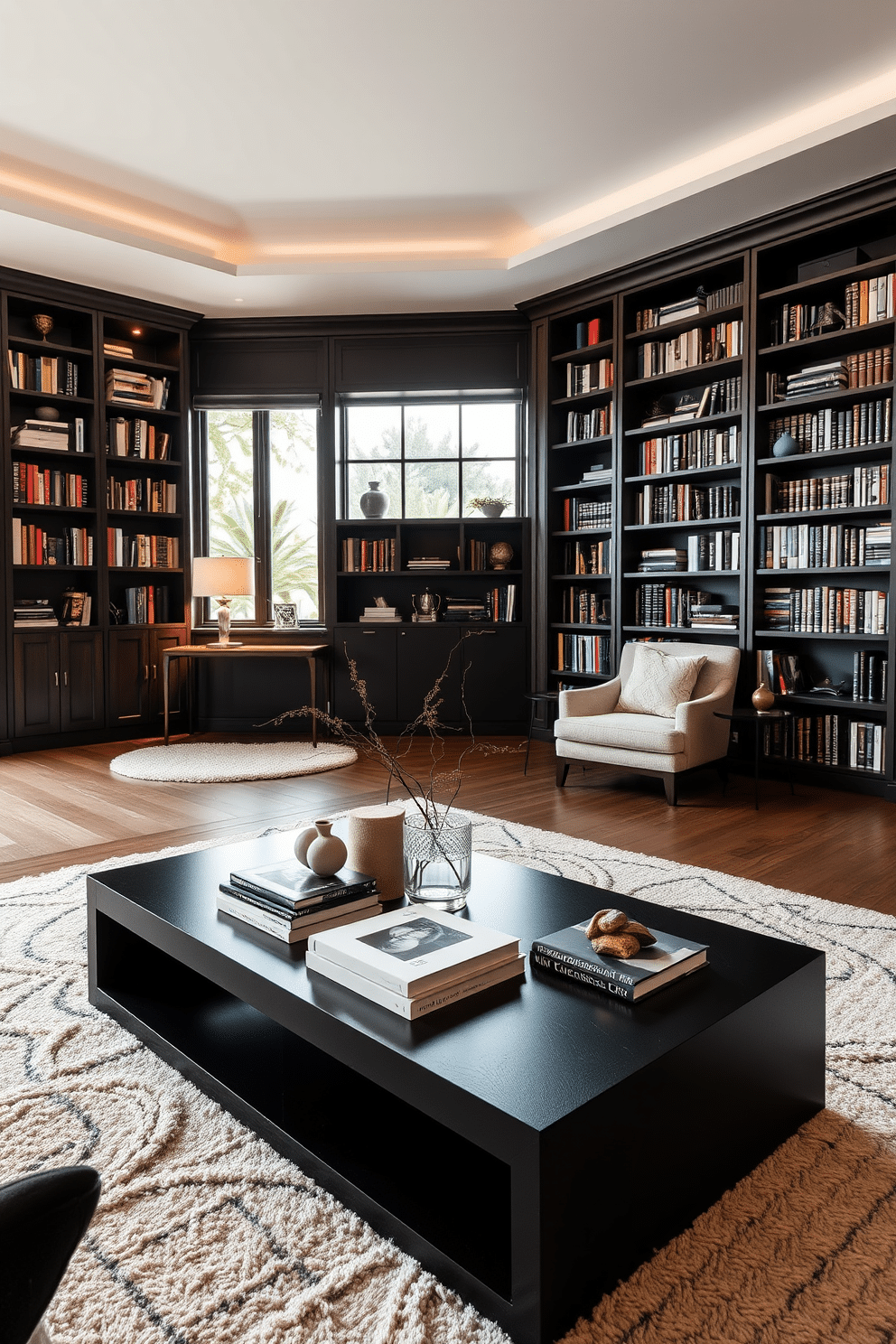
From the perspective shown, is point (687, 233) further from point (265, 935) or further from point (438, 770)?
point (265, 935)

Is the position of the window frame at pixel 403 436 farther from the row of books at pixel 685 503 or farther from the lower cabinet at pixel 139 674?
the lower cabinet at pixel 139 674

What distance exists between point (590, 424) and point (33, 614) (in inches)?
149

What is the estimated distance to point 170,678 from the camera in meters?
6.37

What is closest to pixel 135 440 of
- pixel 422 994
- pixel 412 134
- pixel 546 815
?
pixel 412 134

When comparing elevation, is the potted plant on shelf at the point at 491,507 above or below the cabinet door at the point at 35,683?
above

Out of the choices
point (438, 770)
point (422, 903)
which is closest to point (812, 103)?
point (438, 770)

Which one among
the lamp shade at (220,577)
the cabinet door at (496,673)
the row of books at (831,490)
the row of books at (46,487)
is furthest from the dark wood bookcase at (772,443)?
the row of books at (46,487)

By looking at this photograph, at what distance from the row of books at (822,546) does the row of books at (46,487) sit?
4273 millimetres

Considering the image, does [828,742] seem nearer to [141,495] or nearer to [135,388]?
[141,495]

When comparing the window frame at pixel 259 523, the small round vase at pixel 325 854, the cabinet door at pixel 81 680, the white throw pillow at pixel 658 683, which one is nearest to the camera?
the small round vase at pixel 325 854

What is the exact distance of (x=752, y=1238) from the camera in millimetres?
1275

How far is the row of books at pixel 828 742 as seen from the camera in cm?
435

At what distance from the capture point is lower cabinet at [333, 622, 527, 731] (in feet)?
20.4

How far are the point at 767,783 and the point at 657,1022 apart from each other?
367cm
